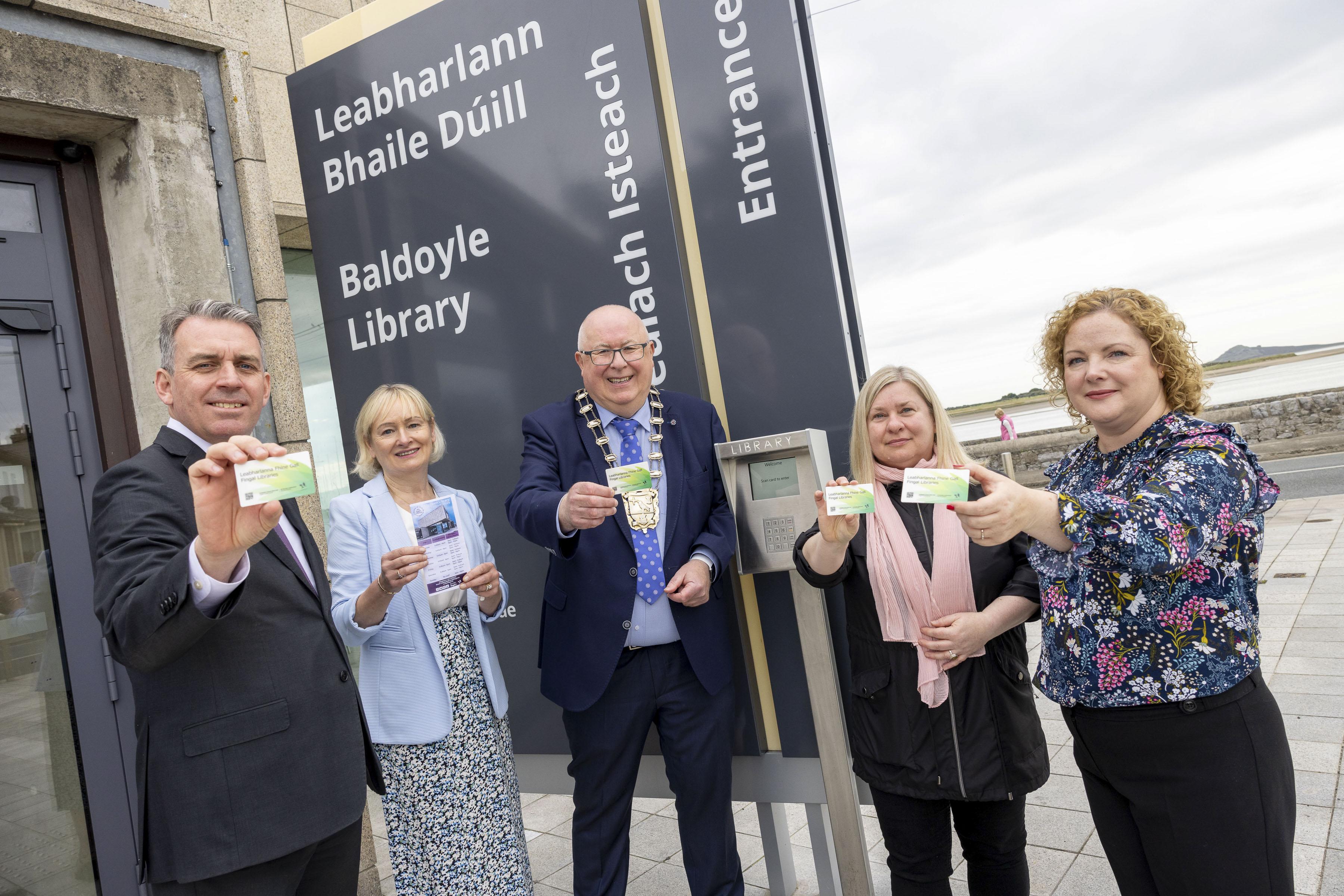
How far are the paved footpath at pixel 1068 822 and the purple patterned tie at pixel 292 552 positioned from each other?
90.9 inches

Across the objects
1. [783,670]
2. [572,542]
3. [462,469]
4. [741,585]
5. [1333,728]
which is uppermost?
[462,469]

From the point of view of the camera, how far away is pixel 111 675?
10.9ft

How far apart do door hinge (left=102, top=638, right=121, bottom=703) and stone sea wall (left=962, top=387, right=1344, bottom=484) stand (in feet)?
52.5

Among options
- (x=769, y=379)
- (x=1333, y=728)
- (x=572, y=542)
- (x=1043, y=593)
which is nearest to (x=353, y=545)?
(x=572, y=542)

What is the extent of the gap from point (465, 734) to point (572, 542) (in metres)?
0.66

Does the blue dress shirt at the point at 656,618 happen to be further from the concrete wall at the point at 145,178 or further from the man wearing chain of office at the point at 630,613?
the concrete wall at the point at 145,178

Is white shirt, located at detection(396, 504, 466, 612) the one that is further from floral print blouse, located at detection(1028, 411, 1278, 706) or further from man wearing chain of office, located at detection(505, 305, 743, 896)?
floral print blouse, located at detection(1028, 411, 1278, 706)

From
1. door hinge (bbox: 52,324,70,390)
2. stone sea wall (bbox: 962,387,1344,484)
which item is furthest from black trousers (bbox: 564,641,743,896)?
stone sea wall (bbox: 962,387,1344,484)

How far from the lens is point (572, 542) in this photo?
268cm

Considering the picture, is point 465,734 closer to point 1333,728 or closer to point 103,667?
point 103,667

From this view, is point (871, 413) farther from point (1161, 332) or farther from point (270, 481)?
point (270, 481)

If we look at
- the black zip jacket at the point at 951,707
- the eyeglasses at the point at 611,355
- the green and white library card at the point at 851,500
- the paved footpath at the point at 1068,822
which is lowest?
the paved footpath at the point at 1068,822

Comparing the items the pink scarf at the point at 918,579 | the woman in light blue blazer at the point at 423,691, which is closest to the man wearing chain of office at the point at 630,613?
the woman in light blue blazer at the point at 423,691

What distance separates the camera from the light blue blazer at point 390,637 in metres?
2.50
